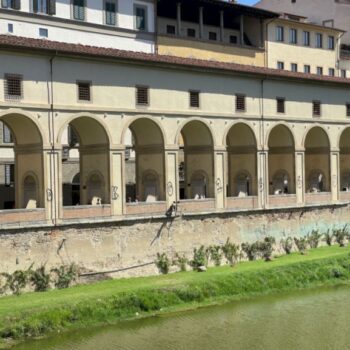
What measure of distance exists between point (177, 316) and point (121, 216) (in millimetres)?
6594

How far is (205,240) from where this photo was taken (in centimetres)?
3706

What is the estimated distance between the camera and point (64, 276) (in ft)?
102

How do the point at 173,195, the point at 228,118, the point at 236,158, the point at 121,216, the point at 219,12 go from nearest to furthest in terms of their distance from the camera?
the point at 121,216 < the point at 173,195 < the point at 228,118 < the point at 236,158 < the point at 219,12

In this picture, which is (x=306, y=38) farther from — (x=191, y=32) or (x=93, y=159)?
(x=93, y=159)

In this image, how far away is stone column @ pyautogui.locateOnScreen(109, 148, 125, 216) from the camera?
3397cm

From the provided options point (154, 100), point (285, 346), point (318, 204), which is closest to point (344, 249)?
point (318, 204)

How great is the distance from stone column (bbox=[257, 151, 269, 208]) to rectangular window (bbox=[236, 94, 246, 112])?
285 cm

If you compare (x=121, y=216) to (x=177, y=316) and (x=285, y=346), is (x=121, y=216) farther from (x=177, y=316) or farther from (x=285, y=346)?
(x=285, y=346)

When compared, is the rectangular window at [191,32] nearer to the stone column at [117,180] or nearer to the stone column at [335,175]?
the stone column at [335,175]

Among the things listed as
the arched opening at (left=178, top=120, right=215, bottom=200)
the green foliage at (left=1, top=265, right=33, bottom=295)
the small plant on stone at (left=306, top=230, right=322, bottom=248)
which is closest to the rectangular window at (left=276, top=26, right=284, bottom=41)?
the small plant on stone at (left=306, top=230, right=322, bottom=248)

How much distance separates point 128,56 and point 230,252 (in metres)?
11.4

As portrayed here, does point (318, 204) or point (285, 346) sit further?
point (318, 204)

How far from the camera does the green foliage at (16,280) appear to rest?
96.2 feet

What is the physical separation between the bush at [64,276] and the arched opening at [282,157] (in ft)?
52.9
